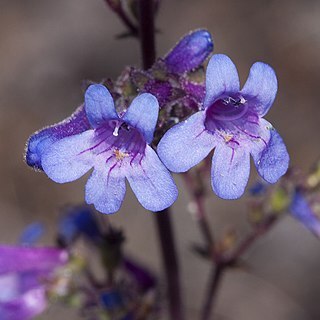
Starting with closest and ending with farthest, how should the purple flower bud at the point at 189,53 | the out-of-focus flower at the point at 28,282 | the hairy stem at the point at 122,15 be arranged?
the purple flower bud at the point at 189,53 → the hairy stem at the point at 122,15 → the out-of-focus flower at the point at 28,282

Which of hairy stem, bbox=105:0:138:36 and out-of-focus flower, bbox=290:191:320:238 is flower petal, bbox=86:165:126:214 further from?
out-of-focus flower, bbox=290:191:320:238

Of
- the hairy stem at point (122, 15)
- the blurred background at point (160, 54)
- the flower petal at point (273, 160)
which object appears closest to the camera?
the flower petal at point (273, 160)

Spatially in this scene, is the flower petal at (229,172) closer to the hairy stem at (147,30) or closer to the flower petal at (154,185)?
→ the flower petal at (154,185)

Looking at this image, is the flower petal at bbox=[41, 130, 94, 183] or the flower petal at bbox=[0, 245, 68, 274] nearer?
the flower petal at bbox=[41, 130, 94, 183]

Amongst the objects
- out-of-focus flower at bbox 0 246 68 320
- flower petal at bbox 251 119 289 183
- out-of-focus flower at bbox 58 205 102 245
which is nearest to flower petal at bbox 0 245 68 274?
out-of-focus flower at bbox 0 246 68 320

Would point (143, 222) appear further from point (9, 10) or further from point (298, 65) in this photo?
point (9, 10)

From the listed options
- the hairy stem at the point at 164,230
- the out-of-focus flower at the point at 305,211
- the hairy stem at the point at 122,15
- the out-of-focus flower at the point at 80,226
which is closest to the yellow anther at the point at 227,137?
the hairy stem at the point at 164,230

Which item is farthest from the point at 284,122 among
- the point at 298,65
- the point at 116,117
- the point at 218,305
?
the point at 116,117
